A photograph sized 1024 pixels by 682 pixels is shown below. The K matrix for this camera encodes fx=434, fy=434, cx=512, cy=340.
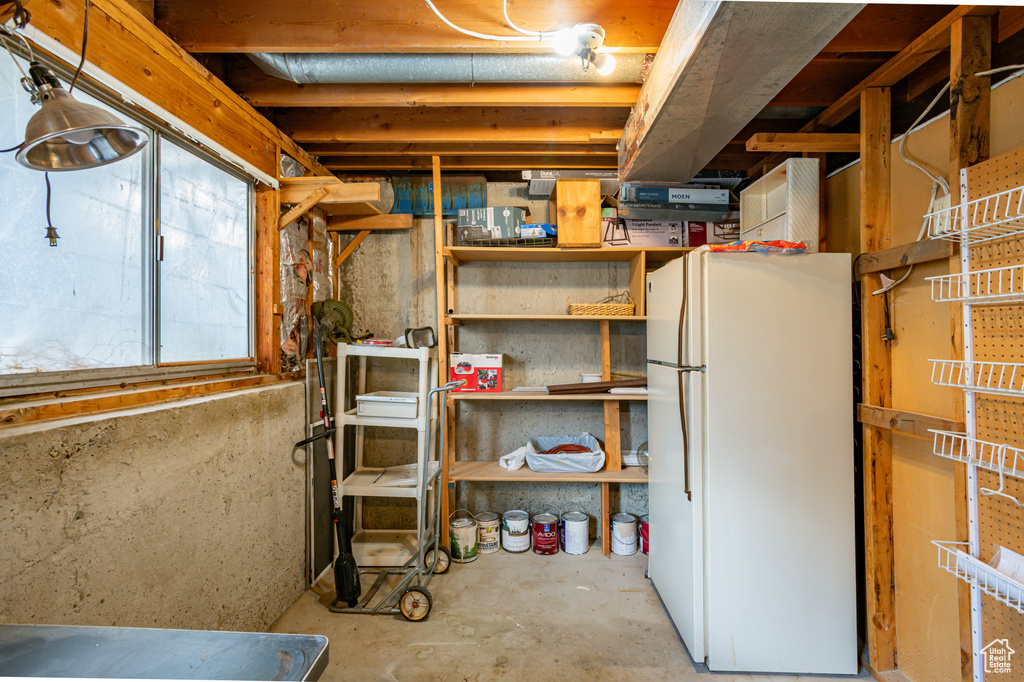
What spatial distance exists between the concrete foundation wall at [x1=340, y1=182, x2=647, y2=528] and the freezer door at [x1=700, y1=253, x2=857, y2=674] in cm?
131

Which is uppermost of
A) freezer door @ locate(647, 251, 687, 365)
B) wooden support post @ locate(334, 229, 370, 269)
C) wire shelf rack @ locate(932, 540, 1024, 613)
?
wooden support post @ locate(334, 229, 370, 269)

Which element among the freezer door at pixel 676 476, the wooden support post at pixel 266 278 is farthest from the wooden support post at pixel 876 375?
the wooden support post at pixel 266 278

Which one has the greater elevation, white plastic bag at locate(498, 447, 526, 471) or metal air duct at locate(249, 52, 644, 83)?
metal air duct at locate(249, 52, 644, 83)

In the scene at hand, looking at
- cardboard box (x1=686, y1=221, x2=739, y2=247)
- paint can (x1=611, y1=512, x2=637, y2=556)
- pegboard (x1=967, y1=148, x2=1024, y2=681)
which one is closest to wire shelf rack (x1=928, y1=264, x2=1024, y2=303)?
pegboard (x1=967, y1=148, x2=1024, y2=681)

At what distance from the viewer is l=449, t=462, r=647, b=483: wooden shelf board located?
8.79 ft

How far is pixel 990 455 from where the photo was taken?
1315mm

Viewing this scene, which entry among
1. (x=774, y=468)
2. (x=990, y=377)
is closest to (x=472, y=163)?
(x=774, y=468)

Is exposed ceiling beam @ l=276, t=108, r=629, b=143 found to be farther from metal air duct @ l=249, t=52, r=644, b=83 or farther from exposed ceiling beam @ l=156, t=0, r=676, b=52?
exposed ceiling beam @ l=156, t=0, r=676, b=52

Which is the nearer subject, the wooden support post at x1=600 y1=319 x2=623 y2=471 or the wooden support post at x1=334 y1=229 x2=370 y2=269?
the wooden support post at x1=600 y1=319 x2=623 y2=471

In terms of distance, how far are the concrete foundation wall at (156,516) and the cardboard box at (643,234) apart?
7.01 feet

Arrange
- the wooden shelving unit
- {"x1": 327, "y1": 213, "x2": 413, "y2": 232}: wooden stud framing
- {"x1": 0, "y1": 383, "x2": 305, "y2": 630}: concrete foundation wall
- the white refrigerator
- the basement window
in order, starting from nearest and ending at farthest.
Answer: {"x1": 0, "y1": 383, "x2": 305, "y2": 630}: concrete foundation wall
the basement window
the white refrigerator
the wooden shelving unit
{"x1": 327, "y1": 213, "x2": 413, "y2": 232}: wooden stud framing

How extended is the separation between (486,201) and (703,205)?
1453mm

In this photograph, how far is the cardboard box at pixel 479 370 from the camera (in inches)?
111

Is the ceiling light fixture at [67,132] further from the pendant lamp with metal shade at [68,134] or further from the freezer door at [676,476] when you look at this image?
the freezer door at [676,476]
